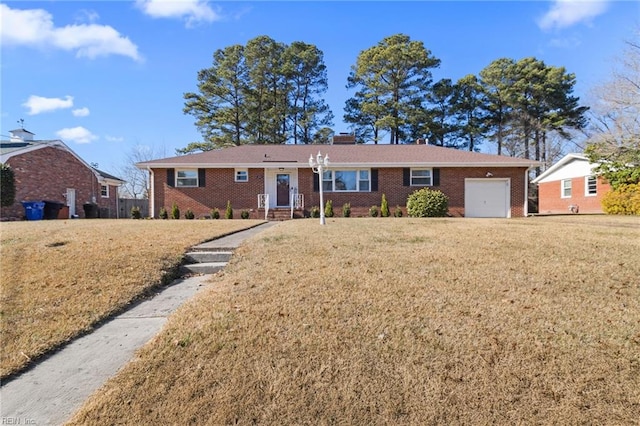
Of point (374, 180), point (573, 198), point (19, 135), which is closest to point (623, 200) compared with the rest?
point (573, 198)

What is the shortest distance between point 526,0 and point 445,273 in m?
10.1

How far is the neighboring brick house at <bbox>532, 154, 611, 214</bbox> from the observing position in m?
20.7

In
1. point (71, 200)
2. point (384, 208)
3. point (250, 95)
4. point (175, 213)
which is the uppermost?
point (250, 95)

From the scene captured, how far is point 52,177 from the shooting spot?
782 inches

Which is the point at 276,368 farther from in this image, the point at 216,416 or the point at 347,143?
the point at 347,143

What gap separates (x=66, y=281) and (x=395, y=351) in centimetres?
441

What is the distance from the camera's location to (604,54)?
1931 cm

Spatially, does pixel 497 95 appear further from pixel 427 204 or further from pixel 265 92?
pixel 427 204

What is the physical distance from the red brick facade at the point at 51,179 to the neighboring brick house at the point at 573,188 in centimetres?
3157

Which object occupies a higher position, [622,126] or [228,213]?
[622,126]

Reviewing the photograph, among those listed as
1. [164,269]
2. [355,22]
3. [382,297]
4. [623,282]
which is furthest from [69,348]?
[355,22]

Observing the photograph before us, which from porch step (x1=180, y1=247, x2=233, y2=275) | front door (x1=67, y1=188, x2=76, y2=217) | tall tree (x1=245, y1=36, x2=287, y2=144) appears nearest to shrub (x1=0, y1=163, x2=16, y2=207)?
front door (x1=67, y1=188, x2=76, y2=217)

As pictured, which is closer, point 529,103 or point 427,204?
point 427,204

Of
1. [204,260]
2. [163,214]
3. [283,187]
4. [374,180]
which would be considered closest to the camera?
[204,260]
